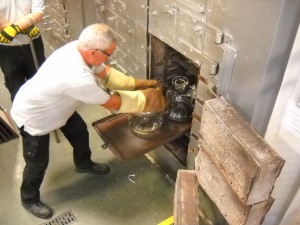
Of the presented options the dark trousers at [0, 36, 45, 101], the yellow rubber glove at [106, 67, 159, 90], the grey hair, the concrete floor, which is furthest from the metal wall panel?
the concrete floor

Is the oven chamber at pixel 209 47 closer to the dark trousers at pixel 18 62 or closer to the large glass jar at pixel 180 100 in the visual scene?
the large glass jar at pixel 180 100

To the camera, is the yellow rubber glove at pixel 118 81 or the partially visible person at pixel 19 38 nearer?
the yellow rubber glove at pixel 118 81

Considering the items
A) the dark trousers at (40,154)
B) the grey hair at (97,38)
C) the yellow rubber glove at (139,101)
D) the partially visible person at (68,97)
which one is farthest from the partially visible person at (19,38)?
the yellow rubber glove at (139,101)

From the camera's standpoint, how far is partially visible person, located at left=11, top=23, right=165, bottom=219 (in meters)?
2.10

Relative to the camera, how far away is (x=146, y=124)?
8.77ft

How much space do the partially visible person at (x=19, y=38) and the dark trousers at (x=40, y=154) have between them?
77 centimetres

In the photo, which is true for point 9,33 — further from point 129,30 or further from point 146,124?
point 146,124

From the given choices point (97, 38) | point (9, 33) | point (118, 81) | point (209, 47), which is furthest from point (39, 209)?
point (209, 47)

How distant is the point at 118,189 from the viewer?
9.66ft

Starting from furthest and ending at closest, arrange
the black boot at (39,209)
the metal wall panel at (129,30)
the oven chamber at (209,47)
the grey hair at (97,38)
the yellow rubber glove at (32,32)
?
the yellow rubber glove at (32,32) → the black boot at (39,209) → the metal wall panel at (129,30) → the grey hair at (97,38) → the oven chamber at (209,47)

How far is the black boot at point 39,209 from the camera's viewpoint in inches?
107

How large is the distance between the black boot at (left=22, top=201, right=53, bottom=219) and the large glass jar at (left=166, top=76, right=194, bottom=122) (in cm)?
118

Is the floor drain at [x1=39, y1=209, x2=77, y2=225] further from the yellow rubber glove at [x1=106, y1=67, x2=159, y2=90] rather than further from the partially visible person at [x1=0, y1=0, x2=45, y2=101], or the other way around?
the partially visible person at [x1=0, y1=0, x2=45, y2=101]

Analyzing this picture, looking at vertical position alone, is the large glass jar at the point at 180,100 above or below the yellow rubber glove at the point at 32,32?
below
